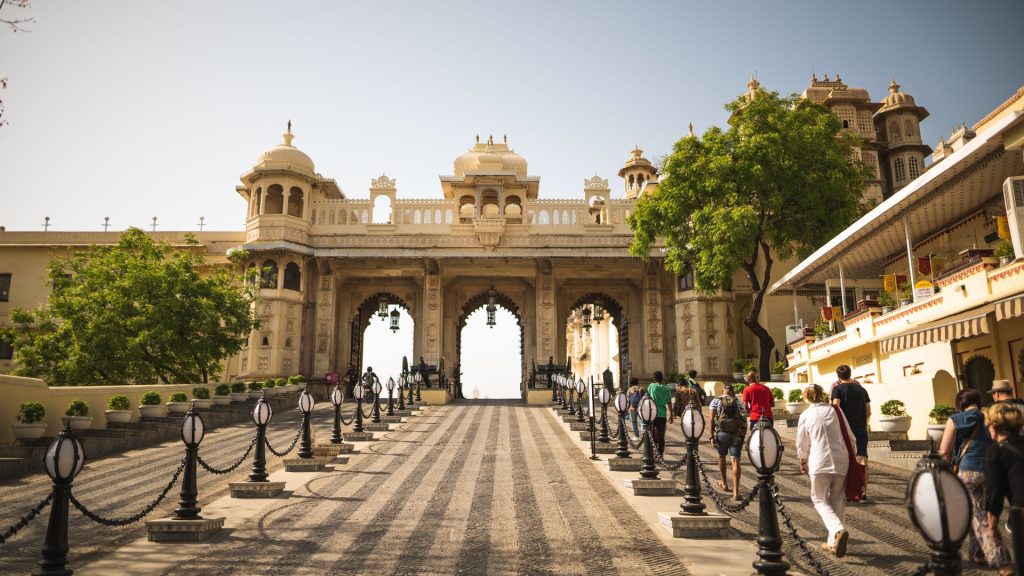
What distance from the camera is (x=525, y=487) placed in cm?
932

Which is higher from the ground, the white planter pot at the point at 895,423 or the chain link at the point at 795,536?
the white planter pot at the point at 895,423

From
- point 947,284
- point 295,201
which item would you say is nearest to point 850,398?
point 947,284

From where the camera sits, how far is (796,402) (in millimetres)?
16031

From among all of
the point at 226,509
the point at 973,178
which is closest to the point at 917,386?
the point at 973,178

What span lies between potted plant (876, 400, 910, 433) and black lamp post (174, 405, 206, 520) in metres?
11.1

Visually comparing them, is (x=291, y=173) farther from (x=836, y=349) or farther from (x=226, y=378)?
(x=836, y=349)

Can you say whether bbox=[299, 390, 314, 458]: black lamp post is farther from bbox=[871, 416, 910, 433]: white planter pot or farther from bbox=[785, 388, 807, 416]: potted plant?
bbox=[785, 388, 807, 416]: potted plant

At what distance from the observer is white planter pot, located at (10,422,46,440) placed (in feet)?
41.5

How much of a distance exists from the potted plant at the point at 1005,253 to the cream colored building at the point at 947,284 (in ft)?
0.15

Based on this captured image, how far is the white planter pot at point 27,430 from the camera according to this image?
498 inches

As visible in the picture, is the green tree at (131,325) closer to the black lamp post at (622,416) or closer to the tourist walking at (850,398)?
the black lamp post at (622,416)

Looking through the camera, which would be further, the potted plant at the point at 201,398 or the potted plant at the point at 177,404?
the potted plant at the point at 201,398

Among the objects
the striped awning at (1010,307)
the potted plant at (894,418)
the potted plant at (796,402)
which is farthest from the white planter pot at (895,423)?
the potted plant at (796,402)

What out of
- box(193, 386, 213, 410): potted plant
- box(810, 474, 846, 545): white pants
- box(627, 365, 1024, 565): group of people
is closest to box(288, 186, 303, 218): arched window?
box(193, 386, 213, 410): potted plant
